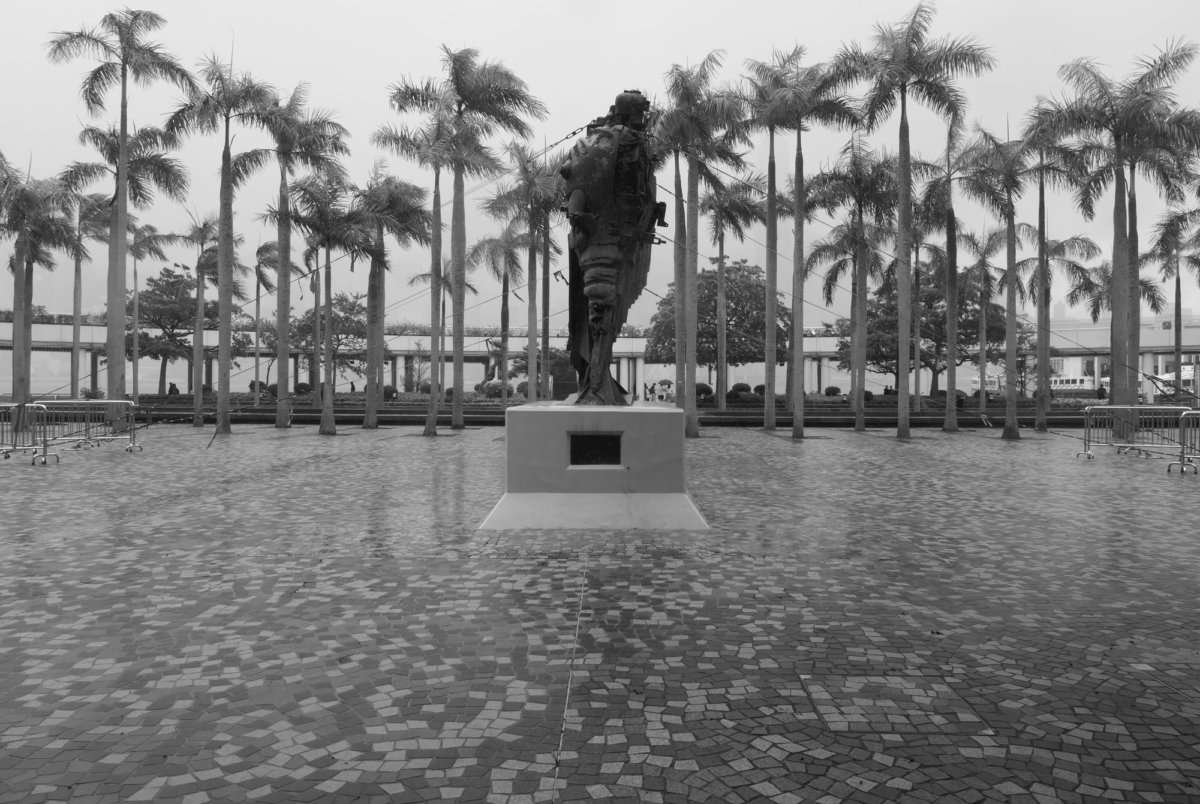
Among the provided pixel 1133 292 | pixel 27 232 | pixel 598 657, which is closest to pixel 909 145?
pixel 1133 292

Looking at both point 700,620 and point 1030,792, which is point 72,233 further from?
point 1030,792

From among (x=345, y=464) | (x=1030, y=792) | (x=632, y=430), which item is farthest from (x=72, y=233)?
(x=1030, y=792)

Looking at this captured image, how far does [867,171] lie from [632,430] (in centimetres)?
2144

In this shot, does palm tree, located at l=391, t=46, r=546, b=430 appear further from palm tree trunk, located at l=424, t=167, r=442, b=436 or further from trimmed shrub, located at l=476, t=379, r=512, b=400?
trimmed shrub, located at l=476, t=379, r=512, b=400

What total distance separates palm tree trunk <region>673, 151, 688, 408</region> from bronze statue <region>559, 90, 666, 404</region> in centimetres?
1312

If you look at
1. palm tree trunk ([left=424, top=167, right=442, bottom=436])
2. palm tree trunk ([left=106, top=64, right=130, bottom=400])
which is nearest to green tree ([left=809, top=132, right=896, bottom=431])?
palm tree trunk ([left=424, top=167, right=442, bottom=436])

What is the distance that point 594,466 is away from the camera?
824cm

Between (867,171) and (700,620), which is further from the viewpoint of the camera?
(867,171)

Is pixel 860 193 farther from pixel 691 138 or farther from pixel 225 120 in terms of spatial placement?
pixel 225 120

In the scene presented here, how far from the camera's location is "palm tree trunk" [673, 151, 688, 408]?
75.1ft

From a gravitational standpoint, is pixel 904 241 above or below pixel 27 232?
below

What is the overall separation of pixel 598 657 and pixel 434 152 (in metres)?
21.2

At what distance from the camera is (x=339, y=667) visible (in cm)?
405

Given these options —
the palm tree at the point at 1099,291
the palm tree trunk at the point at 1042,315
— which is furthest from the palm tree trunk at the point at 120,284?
the palm tree at the point at 1099,291
